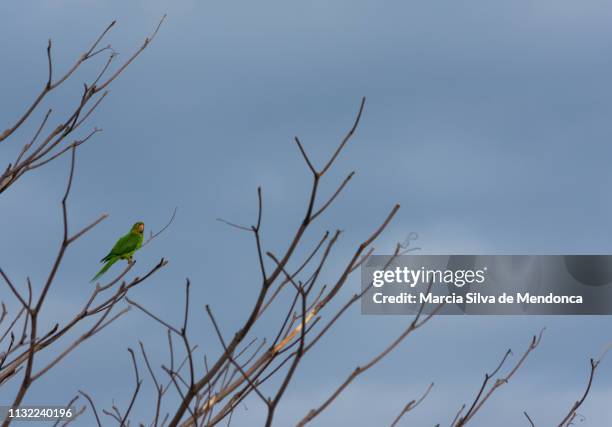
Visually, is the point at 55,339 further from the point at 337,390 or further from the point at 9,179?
the point at 337,390

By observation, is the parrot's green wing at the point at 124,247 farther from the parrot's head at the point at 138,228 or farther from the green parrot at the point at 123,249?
the parrot's head at the point at 138,228

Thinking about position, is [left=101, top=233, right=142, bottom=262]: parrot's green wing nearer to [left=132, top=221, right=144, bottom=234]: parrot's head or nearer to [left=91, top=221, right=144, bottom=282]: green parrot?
[left=91, top=221, right=144, bottom=282]: green parrot

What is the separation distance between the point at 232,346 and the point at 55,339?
1166 mm

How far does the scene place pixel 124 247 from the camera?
782 cm

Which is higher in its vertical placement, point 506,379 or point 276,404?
point 506,379

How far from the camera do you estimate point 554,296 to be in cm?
1263

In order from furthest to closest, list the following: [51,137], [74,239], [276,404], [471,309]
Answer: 1. [471,309]
2. [51,137]
3. [74,239]
4. [276,404]

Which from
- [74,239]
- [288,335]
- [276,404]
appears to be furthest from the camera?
[288,335]

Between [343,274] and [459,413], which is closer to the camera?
[343,274]

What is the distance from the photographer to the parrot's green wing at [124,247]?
7832 mm

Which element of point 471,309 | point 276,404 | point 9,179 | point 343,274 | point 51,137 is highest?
point 471,309

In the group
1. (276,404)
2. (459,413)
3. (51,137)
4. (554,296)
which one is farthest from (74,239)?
(554,296)

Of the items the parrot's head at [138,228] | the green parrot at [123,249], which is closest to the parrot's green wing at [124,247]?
the green parrot at [123,249]

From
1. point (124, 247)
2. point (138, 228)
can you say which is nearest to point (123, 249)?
point (124, 247)
